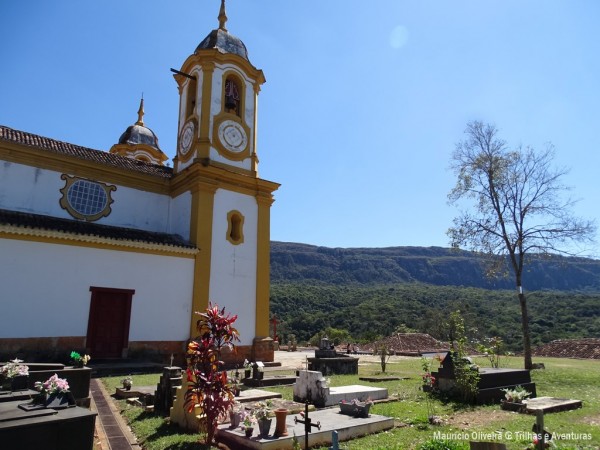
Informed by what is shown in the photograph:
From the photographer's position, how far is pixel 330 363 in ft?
45.3

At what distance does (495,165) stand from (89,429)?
55.1ft

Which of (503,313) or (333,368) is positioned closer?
(333,368)

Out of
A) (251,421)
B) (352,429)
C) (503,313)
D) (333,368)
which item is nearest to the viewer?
(251,421)

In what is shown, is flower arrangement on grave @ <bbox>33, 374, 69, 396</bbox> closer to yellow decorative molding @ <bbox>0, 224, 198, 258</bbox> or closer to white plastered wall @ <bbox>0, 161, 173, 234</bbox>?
yellow decorative molding @ <bbox>0, 224, 198, 258</bbox>

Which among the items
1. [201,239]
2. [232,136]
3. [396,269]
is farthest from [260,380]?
[396,269]

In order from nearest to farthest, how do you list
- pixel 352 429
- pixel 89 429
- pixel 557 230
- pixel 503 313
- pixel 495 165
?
pixel 89 429 < pixel 352 429 < pixel 557 230 < pixel 495 165 < pixel 503 313

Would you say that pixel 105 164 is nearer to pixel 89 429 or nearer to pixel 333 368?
pixel 333 368

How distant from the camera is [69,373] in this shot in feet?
21.7

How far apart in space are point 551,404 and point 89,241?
13352 millimetres

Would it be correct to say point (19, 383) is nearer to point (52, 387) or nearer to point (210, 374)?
point (52, 387)

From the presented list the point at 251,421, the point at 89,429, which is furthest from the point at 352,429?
the point at 89,429

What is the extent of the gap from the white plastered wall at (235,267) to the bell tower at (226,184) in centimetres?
4

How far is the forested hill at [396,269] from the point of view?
85.9 meters

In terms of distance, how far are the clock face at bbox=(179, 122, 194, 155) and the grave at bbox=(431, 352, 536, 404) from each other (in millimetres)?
14016
